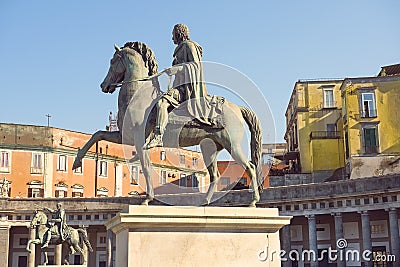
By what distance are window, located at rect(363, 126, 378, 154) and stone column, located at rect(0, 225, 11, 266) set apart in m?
29.9

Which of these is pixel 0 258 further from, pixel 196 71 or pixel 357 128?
pixel 196 71

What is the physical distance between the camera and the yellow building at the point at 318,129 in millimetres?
53188

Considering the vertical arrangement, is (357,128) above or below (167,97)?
above

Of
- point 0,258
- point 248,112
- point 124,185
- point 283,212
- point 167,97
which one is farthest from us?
point 124,185

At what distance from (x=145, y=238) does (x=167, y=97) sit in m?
2.82

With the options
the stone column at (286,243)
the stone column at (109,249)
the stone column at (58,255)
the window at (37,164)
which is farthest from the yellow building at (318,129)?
the window at (37,164)

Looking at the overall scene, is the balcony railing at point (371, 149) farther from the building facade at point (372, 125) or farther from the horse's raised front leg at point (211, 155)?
the horse's raised front leg at point (211, 155)

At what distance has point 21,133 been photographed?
53406 mm

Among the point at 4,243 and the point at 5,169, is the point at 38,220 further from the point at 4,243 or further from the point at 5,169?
the point at 5,169

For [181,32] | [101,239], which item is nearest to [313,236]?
[101,239]

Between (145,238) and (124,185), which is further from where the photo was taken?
(124,185)

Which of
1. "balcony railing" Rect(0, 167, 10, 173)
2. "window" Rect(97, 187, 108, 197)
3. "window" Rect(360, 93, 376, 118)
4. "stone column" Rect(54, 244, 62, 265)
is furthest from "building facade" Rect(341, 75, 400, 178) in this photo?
"balcony railing" Rect(0, 167, 10, 173)

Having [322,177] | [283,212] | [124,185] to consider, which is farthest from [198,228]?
[124,185]

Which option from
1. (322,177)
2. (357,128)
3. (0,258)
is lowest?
(0,258)
